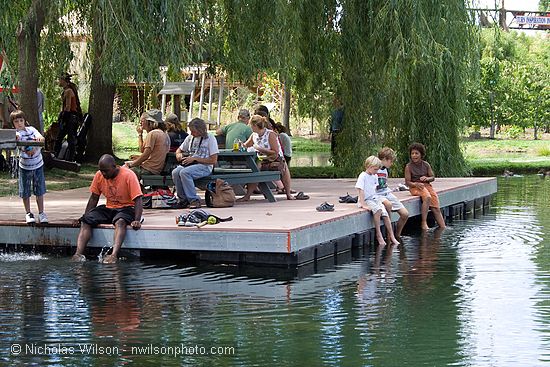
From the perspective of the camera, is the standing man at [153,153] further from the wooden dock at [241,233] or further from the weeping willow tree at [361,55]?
the weeping willow tree at [361,55]

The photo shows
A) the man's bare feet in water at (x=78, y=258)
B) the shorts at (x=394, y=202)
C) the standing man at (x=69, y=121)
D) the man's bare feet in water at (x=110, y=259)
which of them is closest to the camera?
the man's bare feet in water at (x=110, y=259)

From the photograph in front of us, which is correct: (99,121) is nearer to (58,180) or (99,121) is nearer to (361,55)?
(58,180)

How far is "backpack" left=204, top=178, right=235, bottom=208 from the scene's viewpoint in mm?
13734

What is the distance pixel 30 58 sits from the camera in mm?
18375

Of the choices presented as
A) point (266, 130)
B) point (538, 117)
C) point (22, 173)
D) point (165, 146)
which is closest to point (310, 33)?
point (266, 130)

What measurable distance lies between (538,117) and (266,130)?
26816 mm

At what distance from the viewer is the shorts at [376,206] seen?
43.7 ft

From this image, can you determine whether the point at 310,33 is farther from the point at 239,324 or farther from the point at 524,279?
the point at 239,324

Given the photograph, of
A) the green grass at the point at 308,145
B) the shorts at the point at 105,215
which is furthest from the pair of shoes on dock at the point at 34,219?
the green grass at the point at 308,145

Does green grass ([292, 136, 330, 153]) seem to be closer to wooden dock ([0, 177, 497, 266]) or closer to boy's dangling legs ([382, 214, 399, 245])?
wooden dock ([0, 177, 497, 266])

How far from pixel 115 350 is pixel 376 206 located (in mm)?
5900

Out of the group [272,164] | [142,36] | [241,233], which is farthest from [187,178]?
[241,233]

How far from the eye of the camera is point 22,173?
12484 mm

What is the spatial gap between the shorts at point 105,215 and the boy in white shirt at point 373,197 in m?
2.91
